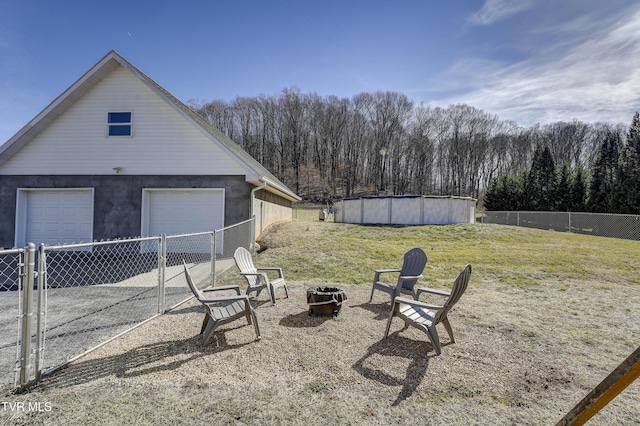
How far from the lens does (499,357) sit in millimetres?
3646

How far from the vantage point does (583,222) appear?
802 inches

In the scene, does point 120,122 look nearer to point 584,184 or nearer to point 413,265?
point 413,265

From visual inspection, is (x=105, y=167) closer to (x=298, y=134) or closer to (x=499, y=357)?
(x=499, y=357)

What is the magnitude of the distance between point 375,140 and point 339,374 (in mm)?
45605

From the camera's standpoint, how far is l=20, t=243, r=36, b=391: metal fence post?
2736 millimetres

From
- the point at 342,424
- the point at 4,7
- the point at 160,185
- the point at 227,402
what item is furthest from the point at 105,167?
the point at 342,424

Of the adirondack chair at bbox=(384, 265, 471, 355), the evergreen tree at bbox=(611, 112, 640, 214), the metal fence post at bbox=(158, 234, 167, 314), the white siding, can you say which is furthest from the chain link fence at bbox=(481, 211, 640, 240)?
the metal fence post at bbox=(158, 234, 167, 314)

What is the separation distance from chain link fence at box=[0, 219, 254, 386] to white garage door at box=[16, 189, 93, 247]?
92 cm

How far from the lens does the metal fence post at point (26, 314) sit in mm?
2736

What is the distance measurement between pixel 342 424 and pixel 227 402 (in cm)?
98

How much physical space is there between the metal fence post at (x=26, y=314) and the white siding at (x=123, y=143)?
26.2 feet

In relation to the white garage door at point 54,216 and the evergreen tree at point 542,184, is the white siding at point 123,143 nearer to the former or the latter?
the white garage door at point 54,216

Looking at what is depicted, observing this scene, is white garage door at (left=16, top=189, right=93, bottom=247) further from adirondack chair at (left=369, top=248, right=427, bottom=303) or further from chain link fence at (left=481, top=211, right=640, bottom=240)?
chain link fence at (left=481, top=211, right=640, bottom=240)

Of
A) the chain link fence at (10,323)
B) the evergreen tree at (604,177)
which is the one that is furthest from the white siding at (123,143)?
the evergreen tree at (604,177)
